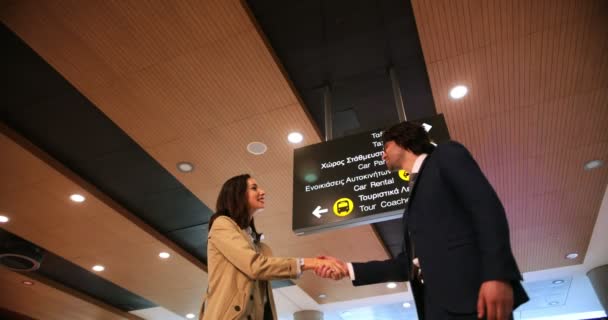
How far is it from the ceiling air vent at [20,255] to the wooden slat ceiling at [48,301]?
1.13 metres

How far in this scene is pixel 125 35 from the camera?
3754mm

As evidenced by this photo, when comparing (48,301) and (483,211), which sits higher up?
(48,301)

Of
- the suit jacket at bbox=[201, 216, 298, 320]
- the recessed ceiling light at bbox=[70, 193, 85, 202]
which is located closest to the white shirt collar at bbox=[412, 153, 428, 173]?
the suit jacket at bbox=[201, 216, 298, 320]

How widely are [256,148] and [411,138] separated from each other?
3.32 metres

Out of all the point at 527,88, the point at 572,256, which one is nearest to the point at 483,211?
the point at 527,88

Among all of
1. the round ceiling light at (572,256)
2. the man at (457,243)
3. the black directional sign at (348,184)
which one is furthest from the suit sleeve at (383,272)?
the round ceiling light at (572,256)

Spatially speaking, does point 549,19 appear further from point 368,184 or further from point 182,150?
point 182,150

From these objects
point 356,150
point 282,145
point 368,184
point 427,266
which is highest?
point 282,145

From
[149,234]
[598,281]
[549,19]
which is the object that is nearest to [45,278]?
[149,234]

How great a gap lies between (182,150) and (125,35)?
5.69 ft

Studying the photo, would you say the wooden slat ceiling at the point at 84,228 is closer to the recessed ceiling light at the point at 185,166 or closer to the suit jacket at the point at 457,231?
the recessed ceiling light at the point at 185,166

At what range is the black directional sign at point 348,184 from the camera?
11.7 ft

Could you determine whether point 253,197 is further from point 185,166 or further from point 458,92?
point 185,166

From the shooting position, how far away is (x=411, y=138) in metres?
2.02
